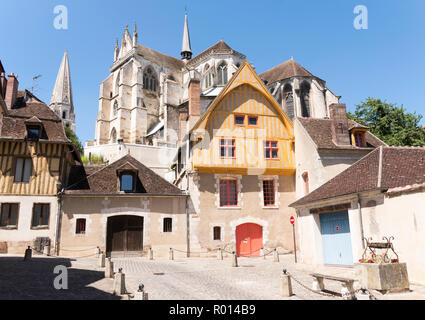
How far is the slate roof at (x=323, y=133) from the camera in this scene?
57.5ft

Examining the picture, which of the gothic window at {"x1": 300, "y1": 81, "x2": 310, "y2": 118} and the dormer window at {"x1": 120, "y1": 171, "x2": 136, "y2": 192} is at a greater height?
the gothic window at {"x1": 300, "y1": 81, "x2": 310, "y2": 118}

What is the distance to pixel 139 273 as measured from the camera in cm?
1195

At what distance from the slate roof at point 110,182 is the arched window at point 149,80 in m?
32.5

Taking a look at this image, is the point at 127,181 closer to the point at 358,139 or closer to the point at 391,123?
the point at 358,139

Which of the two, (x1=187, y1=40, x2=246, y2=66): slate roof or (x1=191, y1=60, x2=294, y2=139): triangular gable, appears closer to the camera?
(x1=191, y1=60, x2=294, y2=139): triangular gable

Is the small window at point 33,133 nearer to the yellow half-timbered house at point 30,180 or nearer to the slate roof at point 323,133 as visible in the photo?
the yellow half-timbered house at point 30,180

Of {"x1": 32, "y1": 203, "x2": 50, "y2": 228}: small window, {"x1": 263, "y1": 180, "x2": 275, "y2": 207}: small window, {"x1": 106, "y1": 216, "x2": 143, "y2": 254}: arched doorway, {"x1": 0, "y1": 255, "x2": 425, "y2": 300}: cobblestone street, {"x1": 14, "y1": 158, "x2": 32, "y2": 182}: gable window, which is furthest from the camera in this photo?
{"x1": 263, "y1": 180, "x2": 275, "y2": 207}: small window

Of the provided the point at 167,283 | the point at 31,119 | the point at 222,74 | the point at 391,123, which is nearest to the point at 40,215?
the point at 31,119

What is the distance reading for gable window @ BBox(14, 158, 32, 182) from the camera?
18.2 metres

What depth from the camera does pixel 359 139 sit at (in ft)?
60.0

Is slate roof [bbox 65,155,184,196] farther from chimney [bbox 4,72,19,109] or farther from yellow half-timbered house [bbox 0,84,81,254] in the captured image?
chimney [bbox 4,72,19,109]

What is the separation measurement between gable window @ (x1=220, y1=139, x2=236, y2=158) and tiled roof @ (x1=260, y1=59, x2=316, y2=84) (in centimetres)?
2077

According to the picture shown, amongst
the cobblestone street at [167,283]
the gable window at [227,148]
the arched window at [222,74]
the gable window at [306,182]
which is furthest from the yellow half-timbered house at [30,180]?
the arched window at [222,74]

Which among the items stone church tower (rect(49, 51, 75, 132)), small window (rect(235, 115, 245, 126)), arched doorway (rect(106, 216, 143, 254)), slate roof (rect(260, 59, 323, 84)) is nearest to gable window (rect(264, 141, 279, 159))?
small window (rect(235, 115, 245, 126))
